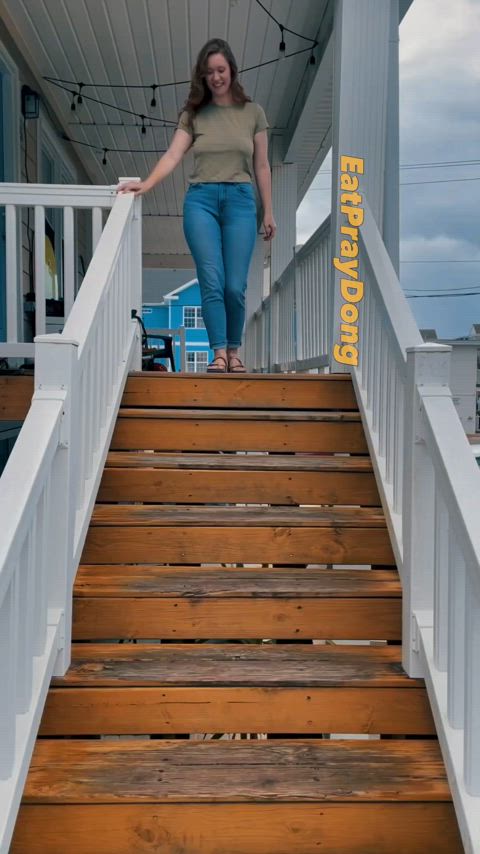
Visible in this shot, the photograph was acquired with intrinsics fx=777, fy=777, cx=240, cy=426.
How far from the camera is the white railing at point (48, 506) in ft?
4.85

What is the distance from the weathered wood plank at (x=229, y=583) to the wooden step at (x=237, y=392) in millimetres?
1018

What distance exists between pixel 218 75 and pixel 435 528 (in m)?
2.36

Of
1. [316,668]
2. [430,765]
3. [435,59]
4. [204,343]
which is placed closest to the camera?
[430,765]

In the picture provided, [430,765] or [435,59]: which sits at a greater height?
[435,59]

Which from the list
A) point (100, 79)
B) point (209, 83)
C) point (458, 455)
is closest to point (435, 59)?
point (100, 79)

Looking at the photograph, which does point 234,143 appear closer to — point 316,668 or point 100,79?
point 316,668

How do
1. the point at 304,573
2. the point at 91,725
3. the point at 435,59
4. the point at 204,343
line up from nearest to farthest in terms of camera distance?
the point at 91,725 < the point at 304,573 < the point at 204,343 < the point at 435,59

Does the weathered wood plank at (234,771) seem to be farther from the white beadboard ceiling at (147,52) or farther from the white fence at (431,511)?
the white beadboard ceiling at (147,52)

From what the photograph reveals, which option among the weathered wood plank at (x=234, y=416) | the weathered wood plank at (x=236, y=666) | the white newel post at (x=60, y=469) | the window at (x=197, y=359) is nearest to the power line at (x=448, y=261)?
the window at (x=197, y=359)

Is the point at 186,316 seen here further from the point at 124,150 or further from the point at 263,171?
the point at 263,171

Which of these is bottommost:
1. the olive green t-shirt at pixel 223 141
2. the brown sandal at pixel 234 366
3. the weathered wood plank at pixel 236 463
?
the weathered wood plank at pixel 236 463

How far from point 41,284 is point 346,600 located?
2.04m

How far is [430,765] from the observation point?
5.67 feet

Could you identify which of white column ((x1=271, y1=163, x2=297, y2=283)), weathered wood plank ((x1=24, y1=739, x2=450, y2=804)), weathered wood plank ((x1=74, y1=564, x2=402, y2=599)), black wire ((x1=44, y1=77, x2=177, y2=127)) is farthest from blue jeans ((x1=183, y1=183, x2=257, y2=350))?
white column ((x1=271, y1=163, x2=297, y2=283))
